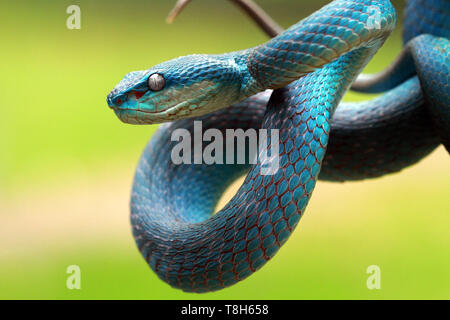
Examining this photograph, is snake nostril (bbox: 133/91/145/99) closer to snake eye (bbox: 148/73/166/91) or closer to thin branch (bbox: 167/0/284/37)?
snake eye (bbox: 148/73/166/91)

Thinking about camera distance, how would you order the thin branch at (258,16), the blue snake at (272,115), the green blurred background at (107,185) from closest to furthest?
the blue snake at (272,115), the thin branch at (258,16), the green blurred background at (107,185)

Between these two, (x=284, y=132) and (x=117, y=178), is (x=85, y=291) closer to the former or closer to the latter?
(x=117, y=178)

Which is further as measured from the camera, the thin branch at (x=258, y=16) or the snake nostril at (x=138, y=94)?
→ the thin branch at (x=258, y=16)

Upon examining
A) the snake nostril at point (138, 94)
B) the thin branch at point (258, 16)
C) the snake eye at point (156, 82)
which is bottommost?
the snake nostril at point (138, 94)

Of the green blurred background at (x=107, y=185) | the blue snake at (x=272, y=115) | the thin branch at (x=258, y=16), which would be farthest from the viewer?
the green blurred background at (x=107, y=185)

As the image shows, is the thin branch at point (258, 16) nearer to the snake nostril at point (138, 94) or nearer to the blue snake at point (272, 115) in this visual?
the blue snake at point (272, 115)

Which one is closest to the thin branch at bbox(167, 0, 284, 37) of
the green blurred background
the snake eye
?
the snake eye

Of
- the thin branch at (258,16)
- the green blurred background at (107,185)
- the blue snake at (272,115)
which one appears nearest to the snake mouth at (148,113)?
the blue snake at (272,115)

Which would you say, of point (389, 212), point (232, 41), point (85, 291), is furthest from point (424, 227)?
point (85, 291)
